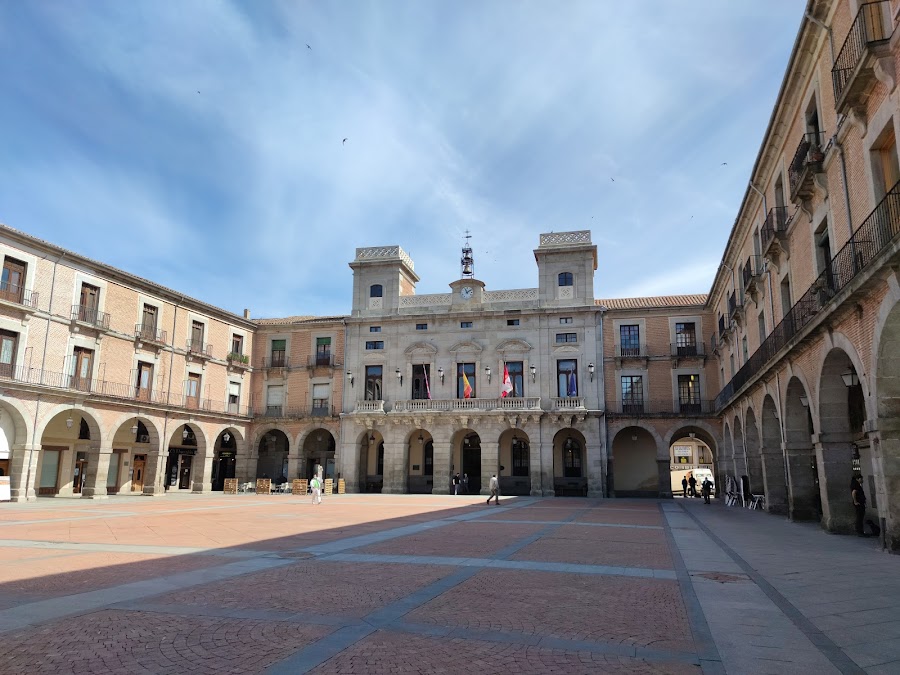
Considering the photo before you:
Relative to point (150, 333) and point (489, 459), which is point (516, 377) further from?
point (150, 333)

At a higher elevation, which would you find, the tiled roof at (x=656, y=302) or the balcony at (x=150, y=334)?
the tiled roof at (x=656, y=302)

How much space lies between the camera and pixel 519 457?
133 feet

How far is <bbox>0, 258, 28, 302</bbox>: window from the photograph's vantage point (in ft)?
89.1

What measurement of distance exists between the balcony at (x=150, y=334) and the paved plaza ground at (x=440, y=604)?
21.5 metres

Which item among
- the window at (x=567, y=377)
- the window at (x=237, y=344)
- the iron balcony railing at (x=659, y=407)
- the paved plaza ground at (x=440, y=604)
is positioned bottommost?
the paved plaza ground at (x=440, y=604)

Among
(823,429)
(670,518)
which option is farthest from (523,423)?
(823,429)

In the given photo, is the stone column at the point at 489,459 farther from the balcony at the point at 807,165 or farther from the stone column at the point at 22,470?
the balcony at the point at 807,165

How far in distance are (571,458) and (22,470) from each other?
28.9m

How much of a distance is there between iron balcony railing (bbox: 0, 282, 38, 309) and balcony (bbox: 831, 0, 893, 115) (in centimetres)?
3038

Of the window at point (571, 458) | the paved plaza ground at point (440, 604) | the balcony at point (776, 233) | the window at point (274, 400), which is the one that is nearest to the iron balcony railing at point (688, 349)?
the window at point (571, 458)

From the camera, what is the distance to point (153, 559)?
10.4 meters

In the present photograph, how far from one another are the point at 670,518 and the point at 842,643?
52.2 feet

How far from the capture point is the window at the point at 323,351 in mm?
42366

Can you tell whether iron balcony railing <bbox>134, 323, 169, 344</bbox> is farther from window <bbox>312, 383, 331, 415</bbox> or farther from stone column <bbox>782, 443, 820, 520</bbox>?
stone column <bbox>782, 443, 820, 520</bbox>
